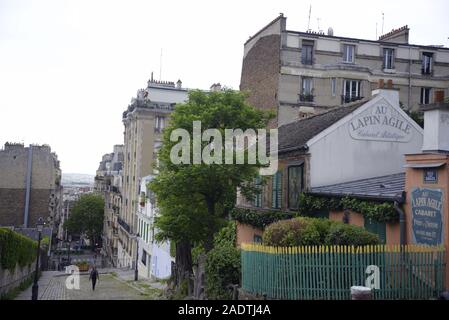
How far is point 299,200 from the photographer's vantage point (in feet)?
60.4

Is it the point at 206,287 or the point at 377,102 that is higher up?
the point at 377,102

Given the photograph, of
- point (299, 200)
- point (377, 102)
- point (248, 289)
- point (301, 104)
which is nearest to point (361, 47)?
point (301, 104)

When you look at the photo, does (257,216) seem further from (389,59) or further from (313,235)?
(389,59)

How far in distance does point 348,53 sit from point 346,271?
2921cm

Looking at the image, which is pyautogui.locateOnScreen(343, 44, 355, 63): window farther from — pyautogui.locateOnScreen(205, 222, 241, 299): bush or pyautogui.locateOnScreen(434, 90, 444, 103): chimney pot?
pyautogui.locateOnScreen(205, 222, 241, 299): bush

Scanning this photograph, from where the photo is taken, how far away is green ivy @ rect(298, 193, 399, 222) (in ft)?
47.5

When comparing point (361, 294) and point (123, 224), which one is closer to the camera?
point (361, 294)

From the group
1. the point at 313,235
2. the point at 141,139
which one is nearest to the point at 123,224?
the point at 141,139

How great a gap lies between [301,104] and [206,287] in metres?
23.7

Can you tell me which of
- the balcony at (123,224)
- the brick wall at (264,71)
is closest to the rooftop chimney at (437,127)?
the brick wall at (264,71)

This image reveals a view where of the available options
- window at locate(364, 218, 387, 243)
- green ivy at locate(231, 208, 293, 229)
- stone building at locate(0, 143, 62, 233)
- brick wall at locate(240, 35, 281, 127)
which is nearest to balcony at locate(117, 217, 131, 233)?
stone building at locate(0, 143, 62, 233)

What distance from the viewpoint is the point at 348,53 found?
124ft

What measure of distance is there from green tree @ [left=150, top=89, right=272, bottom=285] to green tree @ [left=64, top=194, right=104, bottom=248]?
67301 millimetres

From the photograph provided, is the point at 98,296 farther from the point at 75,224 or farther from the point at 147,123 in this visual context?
the point at 75,224
